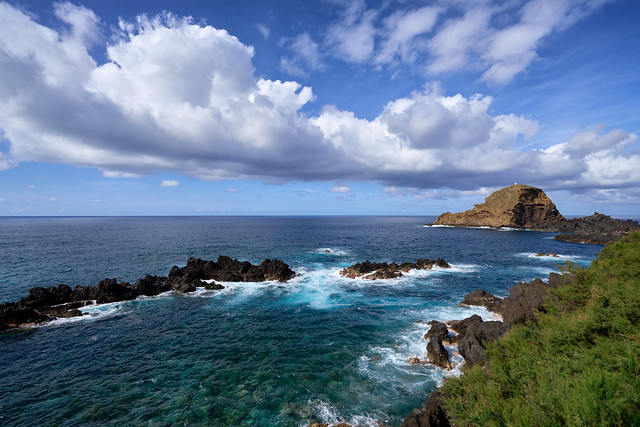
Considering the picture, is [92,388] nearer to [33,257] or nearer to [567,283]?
[567,283]

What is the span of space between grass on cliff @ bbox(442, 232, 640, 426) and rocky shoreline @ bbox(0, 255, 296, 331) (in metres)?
35.5

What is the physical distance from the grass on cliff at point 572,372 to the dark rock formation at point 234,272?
116 ft

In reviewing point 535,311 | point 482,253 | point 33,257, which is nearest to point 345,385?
point 535,311

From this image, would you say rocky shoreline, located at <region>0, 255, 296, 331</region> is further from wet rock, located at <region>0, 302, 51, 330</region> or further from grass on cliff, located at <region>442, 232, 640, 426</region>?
grass on cliff, located at <region>442, 232, 640, 426</region>

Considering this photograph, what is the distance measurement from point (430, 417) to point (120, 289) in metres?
42.0

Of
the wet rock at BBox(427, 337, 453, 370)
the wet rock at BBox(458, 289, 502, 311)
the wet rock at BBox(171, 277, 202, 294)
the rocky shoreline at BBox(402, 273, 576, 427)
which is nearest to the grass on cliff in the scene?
the rocky shoreline at BBox(402, 273, 576, 427)

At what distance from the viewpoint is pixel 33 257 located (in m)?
60.9

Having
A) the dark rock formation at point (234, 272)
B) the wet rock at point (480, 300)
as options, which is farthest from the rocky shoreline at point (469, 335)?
the dark rock formation at point (234, 272)

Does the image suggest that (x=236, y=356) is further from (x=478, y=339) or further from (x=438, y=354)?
(x=478, y=339)

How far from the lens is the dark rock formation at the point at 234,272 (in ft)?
145

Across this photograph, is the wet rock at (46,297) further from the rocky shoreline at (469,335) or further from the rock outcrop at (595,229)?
the rock outcrop at (595,229)

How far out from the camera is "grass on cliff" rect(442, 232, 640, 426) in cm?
754

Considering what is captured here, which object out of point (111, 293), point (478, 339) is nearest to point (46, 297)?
point (111, 293)

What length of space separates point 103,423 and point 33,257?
7295 centimetres
